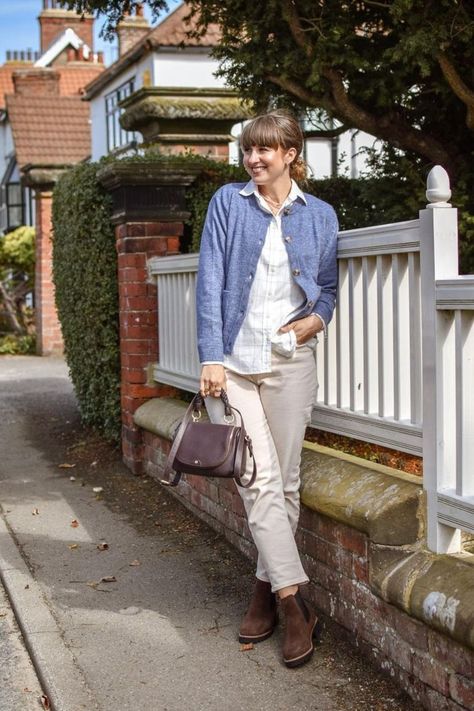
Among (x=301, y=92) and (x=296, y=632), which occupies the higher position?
(x=301, y=92)

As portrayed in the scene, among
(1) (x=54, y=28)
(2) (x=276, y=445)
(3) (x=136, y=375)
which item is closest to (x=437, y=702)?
(2) (x=276, y=445)

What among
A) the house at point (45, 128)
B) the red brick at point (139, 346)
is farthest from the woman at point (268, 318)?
the house at point (45, 128)

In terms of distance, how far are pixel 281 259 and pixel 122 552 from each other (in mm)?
2214

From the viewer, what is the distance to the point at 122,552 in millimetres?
5773

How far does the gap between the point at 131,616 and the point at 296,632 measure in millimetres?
945

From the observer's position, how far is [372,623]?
404 cm

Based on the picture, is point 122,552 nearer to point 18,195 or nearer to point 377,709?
point 377,709

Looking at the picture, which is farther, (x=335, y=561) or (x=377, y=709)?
(x=335, y=561)

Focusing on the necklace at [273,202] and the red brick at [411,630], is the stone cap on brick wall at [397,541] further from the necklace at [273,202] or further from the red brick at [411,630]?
the necklace at [273,202]

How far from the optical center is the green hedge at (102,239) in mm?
6938

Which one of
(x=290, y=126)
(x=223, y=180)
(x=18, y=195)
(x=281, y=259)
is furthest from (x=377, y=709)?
(x=18, y=195)

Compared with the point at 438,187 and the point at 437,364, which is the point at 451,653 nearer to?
the point at 437,364

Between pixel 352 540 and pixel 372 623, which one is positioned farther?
pixel 352 540

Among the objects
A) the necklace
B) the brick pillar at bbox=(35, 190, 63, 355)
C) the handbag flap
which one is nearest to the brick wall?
the handbag flap
